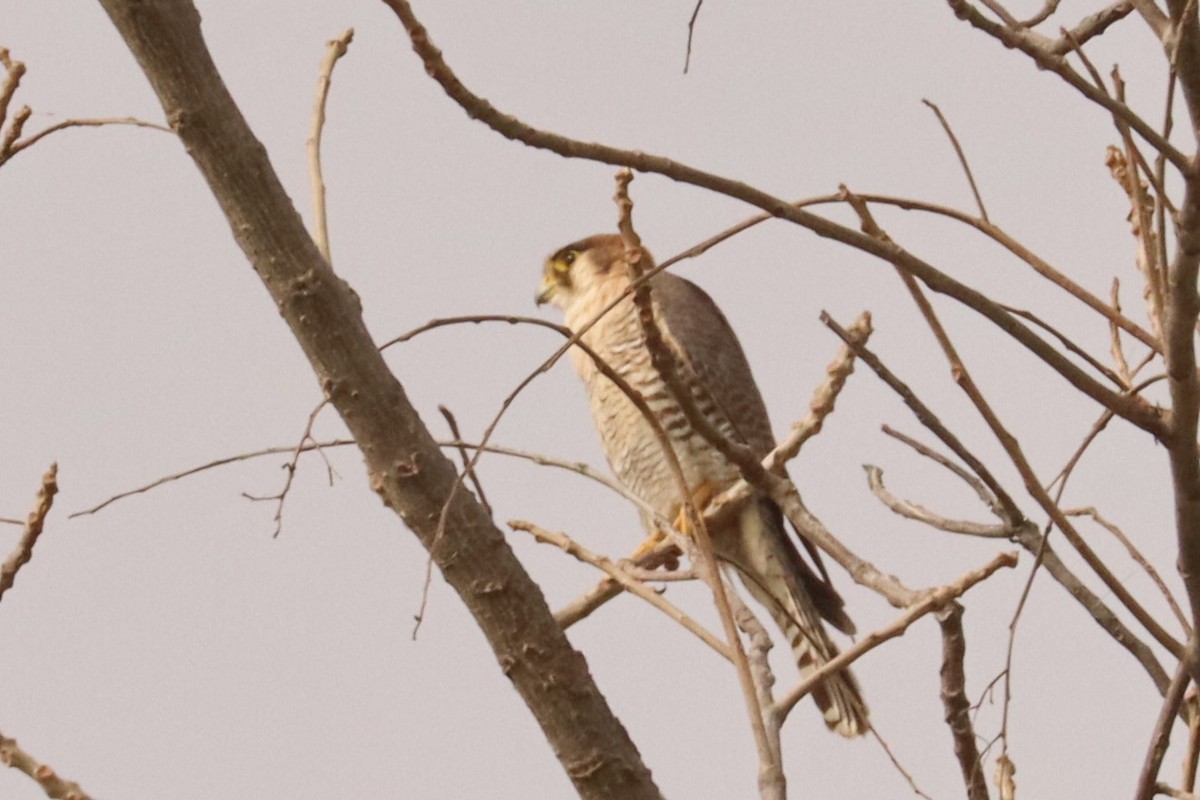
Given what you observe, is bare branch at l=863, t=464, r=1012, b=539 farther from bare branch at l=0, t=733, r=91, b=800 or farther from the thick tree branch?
bare branch at l=0, t=733, r=91, b=800

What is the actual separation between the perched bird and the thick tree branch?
3.42 meters

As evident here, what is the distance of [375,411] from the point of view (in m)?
2.25

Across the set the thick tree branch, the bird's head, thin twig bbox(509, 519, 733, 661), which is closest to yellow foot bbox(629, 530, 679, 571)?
thin twig bbox(509, 519, 733, 661)

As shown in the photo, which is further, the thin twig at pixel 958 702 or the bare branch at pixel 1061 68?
the thin twig at pixel 958 702

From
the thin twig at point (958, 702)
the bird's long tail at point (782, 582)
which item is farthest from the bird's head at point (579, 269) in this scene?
the thin twig at point (958, 702)

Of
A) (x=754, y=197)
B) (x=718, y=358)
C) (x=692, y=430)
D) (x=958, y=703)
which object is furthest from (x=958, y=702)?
(x=718, y=358)

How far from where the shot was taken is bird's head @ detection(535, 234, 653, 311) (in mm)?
7688

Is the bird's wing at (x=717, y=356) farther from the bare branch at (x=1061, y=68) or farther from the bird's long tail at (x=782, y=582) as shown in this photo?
the bare branch at (x=1061, y=68)

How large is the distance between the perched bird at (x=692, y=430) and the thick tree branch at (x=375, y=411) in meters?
3.42

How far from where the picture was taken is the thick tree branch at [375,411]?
2.10 metres

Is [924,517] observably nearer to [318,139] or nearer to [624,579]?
[624,579]

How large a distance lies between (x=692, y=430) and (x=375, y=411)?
3.83 m

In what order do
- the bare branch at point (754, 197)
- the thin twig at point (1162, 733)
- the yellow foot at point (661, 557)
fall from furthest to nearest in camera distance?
the yellow foot at point (661, 557)
the thin twig at point (1162, 733)
the bare branch at point (754, 197)

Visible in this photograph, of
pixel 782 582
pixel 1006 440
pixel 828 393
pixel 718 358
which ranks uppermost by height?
pixel 718 358
